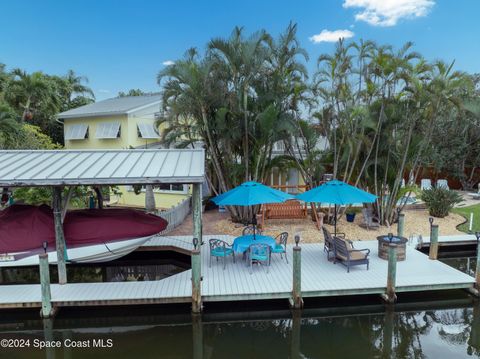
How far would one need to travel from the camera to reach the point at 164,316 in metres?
7.86

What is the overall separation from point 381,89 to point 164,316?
10.6m

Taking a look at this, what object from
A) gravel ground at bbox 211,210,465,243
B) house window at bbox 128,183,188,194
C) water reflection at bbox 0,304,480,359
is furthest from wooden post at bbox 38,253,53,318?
house window at bbox 128,183,188,194

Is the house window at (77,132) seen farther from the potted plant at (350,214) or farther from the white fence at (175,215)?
the potted plant at (350,214)

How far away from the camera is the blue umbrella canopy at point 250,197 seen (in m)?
8.64

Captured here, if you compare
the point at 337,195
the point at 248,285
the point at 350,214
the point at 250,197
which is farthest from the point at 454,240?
the point at 248,285

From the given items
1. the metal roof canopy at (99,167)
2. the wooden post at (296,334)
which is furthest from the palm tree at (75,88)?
the wooden post at (296,334)

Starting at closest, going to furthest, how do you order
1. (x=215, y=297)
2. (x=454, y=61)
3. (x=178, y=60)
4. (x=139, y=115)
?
(x=215, y=297)
(x=454, y=61)
(x=178, y=60)
(x=139, y=115)

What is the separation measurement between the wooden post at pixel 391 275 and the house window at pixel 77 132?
68.5 feet

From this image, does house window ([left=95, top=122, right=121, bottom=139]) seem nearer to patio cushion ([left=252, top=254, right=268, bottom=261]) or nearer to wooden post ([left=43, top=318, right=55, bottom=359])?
Result: wooden post ([left=43, top=318, right=55, bottom=359])

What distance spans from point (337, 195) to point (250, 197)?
92.5 inches

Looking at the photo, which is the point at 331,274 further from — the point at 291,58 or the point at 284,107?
the point at 291,58

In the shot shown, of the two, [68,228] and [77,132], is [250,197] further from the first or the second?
[77,132]

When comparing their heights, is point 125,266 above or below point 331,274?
below

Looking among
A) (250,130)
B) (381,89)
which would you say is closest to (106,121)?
(250,130)
